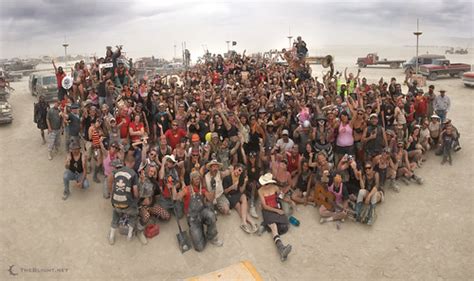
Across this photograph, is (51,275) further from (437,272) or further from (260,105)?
(437,272)

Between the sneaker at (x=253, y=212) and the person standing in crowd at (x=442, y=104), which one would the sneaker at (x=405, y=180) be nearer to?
the person standing in crowd at (x=442, y=104)

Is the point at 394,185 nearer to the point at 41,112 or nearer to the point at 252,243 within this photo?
the point at 252,243

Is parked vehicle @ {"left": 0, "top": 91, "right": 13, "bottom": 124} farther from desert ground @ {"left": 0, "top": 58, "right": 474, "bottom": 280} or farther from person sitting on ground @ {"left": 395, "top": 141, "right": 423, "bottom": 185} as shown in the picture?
person sitting on ground @ {"left": 395, "top": 141, "right": 423, "bottom": 185}

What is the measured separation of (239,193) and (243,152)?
44.0 inches

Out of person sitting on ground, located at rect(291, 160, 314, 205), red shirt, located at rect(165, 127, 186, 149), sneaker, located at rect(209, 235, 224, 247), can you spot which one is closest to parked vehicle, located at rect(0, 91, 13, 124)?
red shirt, located at rect(165, 127, 186, 149)

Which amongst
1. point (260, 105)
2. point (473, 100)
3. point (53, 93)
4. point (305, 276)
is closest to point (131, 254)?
point (305, 276)

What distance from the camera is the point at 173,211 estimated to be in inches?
340

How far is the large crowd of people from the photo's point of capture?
26.6 feet

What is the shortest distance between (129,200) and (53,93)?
11.4 m

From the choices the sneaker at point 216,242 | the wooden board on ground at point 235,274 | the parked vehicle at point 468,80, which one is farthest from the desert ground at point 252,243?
the parked vehicle at point 468,80

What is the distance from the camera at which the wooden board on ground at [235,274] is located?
710 cm

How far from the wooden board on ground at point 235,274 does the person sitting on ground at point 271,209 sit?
40.1 inches

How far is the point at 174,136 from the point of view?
9.34 metres

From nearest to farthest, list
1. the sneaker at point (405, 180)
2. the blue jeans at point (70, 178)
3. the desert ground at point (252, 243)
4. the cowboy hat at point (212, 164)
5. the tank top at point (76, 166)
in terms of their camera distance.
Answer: the desert ground at point (252, 243) → the cowboy hat at point (212, 164) → the tank top at point (76, 166) → the blue jeans at point (70, 178) → the sneaker at point (405, 180)
